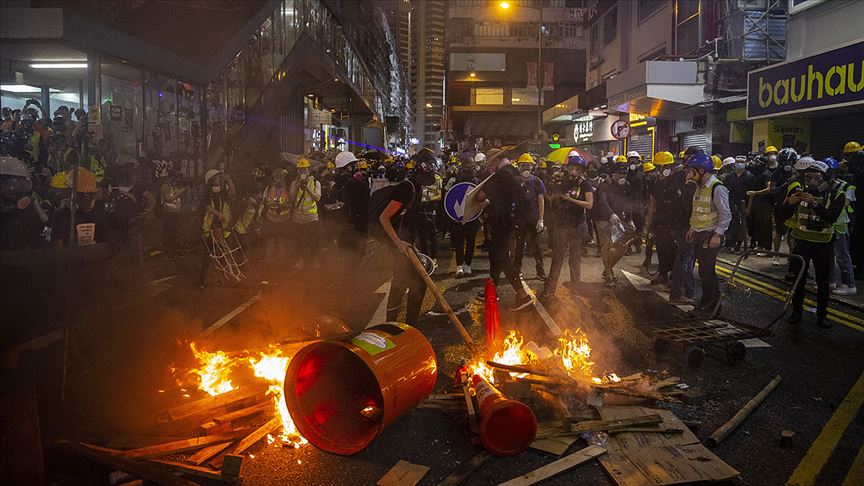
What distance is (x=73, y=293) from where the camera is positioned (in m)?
6.74

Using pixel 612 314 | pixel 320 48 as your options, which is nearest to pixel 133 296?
pixel 612 314

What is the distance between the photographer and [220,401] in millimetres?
4395

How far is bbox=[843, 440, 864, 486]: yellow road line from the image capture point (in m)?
3.53

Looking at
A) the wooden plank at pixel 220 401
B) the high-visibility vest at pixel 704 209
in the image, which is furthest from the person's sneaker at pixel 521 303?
the wooden plank at pixel 220 401

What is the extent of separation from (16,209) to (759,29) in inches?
762

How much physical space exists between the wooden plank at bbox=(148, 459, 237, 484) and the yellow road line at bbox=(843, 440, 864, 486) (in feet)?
11.7

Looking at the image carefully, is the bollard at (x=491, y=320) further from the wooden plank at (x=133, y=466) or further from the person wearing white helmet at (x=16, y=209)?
the person wearing white helmet at (x=16, y=209)

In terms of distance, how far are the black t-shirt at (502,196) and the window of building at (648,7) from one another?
22477mm

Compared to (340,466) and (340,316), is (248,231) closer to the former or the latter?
(340,316)

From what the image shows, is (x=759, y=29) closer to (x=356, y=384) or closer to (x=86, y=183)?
(x=86, y=183)

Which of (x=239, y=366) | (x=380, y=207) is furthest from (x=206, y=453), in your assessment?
(x=380, y=207)

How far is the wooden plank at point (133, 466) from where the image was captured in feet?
11.3

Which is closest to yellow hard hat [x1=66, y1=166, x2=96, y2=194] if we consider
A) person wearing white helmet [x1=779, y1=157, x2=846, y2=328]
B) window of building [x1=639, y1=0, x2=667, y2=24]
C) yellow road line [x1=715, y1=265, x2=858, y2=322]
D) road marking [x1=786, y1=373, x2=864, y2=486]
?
road marking [x1=786, y1=373, x2=864, y2=486]

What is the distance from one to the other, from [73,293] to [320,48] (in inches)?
800
